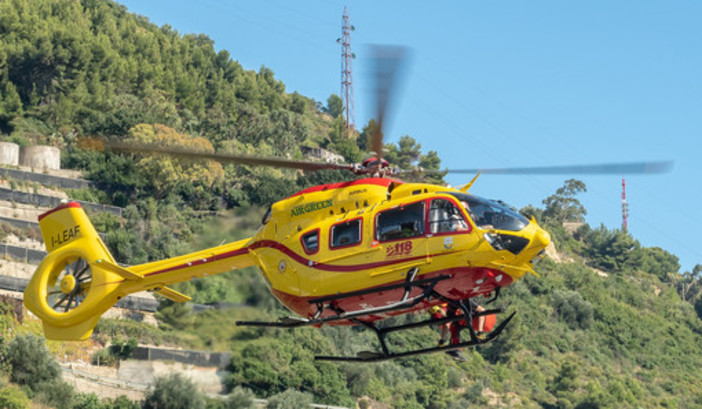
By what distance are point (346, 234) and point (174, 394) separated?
42.7 ft

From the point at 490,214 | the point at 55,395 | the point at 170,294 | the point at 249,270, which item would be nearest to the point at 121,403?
the point at 55,395

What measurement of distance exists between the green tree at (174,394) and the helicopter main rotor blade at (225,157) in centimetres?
1003

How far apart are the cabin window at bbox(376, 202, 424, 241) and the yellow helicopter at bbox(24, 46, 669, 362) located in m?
0.02

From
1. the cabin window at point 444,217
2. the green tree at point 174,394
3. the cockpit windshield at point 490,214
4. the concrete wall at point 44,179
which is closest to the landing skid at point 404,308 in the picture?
the cabin window at point 444,217

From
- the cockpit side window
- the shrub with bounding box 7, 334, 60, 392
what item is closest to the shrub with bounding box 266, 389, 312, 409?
the shrub with bounding box 7, 334, 60, 392

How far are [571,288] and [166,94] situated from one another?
3258cm

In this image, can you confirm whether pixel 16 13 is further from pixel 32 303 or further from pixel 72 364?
pixel 32 303

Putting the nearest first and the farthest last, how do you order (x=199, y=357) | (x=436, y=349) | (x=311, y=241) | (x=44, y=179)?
(x=436, y=349)
(x=311, y=241)
(x=199, y=357)
(x=44, y=179)

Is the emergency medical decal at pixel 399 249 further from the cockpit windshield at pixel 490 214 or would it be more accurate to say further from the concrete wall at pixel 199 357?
the concrete wall at pixel 199 357

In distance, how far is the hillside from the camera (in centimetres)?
3281

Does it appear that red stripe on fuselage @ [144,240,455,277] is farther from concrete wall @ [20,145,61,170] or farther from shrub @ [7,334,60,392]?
concrete wall @ [20,145,61,170]

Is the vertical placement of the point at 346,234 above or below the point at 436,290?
above

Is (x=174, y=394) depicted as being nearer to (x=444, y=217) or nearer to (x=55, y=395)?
(x=55, y=395)

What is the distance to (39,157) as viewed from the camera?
61.0 metres
